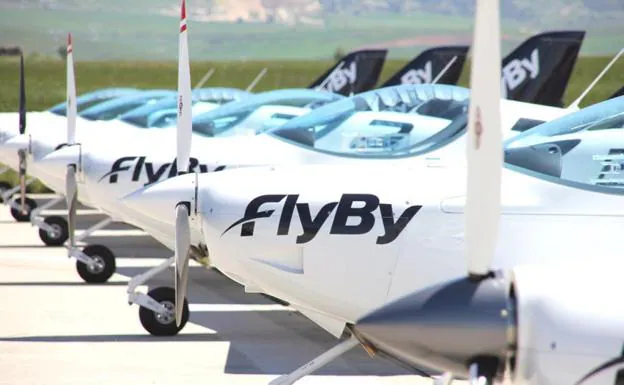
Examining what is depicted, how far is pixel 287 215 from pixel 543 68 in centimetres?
944

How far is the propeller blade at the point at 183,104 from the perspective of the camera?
8.38 m

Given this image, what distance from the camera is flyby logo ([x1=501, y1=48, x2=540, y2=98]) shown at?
15.7m

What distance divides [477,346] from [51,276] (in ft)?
29.5

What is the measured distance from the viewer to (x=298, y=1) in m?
107

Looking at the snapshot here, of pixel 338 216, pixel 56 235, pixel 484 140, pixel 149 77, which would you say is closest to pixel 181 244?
pixel 338 216

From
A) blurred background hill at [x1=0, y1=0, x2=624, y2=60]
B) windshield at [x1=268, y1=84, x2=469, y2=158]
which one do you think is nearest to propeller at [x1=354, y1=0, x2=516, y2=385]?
windshield at [x1=268, y1=84, x2=469, y2=158]

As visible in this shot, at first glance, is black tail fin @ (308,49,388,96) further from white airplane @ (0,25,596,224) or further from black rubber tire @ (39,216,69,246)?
black rubber tire @ (39,216,69,246)

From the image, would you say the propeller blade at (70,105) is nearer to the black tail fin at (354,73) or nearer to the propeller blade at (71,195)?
the propeller blade at (71,195)

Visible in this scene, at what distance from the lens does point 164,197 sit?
787 centimetres

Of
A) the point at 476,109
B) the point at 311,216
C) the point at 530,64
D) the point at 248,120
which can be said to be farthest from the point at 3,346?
the point at 530,64

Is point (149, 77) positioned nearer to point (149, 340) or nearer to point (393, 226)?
point (149, 340)

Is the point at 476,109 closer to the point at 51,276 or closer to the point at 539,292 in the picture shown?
the point at 539,292

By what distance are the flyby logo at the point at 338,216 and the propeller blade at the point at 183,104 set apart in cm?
162

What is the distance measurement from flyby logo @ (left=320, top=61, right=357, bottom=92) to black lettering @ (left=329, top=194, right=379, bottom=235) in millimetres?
13583
